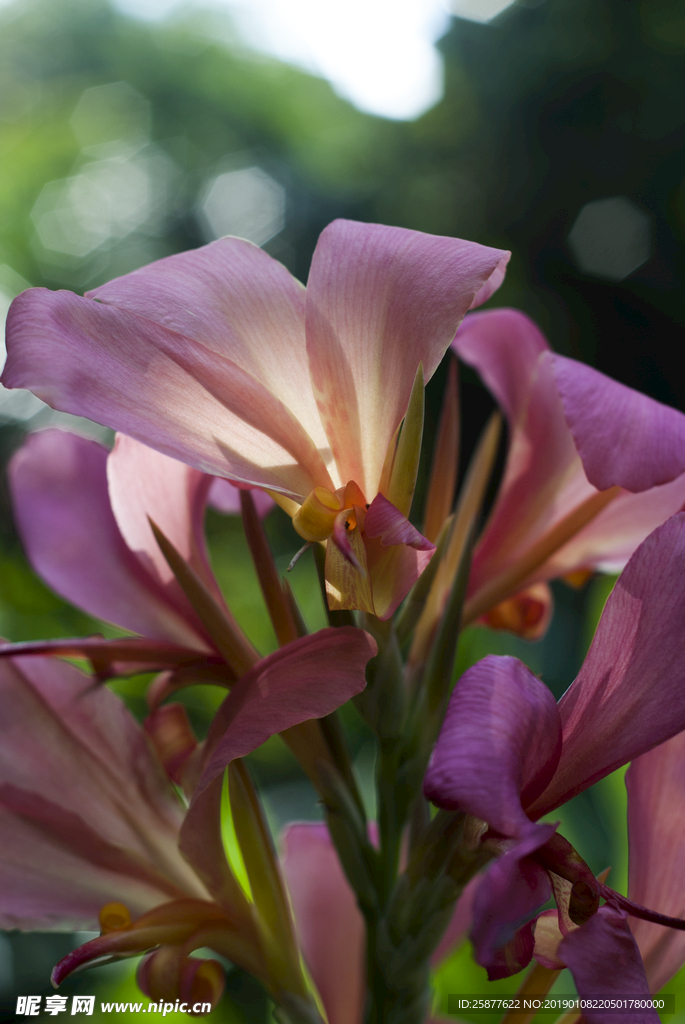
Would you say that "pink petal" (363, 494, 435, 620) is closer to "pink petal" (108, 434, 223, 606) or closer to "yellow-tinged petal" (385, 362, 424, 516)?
"yellow-tinged petal" (385, 362, 424, 516)

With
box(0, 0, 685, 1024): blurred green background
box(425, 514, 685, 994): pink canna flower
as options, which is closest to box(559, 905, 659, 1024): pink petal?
box(425, 514, 685, 994): pink canna flower

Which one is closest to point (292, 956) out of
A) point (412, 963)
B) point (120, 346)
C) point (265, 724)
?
point (412, 963)

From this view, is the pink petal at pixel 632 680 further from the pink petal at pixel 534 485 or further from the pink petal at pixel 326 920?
the pink petal at pixel 326 920

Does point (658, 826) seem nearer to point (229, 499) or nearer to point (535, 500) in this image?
point (535, 500)

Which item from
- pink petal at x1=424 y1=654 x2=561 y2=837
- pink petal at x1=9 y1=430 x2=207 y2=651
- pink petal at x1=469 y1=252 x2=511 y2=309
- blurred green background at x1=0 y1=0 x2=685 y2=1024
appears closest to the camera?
pink petal at x1=424 y1=654 x2=561 y2=837

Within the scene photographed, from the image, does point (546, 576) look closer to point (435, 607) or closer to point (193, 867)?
point (435, 607)
